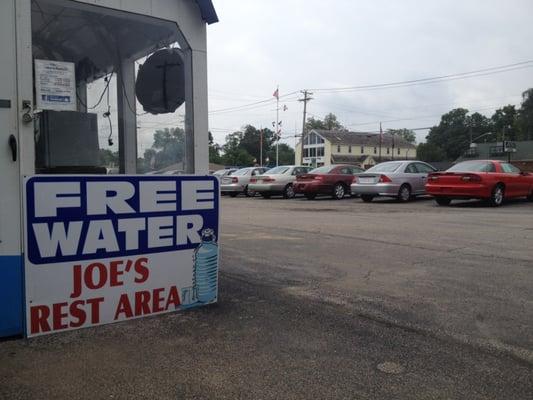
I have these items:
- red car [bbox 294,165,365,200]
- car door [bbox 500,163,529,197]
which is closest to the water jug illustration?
car door [bbox 500,163,529,197]

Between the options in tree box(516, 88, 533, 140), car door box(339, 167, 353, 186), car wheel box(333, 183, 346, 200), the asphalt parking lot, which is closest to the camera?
the asphalt parking lot

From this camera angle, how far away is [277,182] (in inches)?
833

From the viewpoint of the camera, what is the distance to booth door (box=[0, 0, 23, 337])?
3.29 meters

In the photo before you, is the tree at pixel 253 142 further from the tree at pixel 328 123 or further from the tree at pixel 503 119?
the tree at pixel 503 119

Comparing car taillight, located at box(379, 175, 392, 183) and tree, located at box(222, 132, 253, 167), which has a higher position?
A: tree, located at box(222, 132, 253, 167)

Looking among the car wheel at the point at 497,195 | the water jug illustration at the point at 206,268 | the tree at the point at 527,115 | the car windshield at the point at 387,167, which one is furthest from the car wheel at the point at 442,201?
the tree at the point at 527,115

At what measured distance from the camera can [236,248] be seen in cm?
717

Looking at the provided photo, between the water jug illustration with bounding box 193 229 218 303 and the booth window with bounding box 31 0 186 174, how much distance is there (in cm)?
81

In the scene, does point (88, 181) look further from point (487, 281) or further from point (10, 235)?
point (487, 281)

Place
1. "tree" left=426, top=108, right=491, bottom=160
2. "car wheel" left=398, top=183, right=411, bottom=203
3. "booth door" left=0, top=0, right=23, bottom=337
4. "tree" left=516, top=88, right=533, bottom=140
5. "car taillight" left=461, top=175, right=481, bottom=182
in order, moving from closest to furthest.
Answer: "booth door" left=0, top=0, right=23, bottom=337 → "car taillight" left=461, top=175, right=481, bottom=182 → "car wheel" left=398, top=183, right=411, bottom=203 → "tree" left=516, top=88, right=533, bottom=140 → "tree" left=426, top=108, right=491, bottom=160

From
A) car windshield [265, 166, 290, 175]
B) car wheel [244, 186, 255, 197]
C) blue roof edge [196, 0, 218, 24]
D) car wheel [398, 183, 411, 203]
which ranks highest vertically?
blue roof edge [196, 0, 218, 24]

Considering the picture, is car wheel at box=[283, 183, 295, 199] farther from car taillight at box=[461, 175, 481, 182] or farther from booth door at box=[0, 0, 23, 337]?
booth door at box=[0, 0, 23, 337]

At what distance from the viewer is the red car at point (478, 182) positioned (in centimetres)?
1356

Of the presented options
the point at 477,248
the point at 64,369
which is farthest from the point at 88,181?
the point at 477,248
